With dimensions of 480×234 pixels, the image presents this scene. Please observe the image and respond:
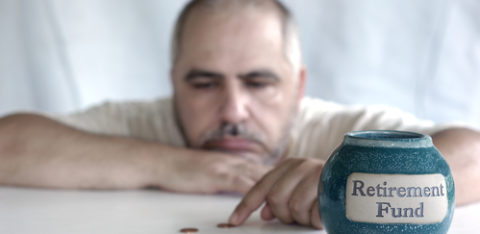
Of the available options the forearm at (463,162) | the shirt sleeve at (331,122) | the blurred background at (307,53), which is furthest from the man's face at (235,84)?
the blurred background at (307,53)

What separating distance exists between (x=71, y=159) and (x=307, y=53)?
153 cm

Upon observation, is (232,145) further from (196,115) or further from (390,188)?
(390,188)

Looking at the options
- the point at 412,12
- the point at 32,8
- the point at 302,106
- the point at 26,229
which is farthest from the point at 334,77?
the point at 26,229

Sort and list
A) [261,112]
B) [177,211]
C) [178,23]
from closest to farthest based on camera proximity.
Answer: [177,211] < [261,112] < [178,23]

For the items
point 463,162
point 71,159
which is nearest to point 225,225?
point 463,162

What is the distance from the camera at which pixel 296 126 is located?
6.19 ft

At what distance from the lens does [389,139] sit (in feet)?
2.29

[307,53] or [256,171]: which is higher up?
[307,53]

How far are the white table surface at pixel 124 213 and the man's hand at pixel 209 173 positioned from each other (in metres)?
0.03

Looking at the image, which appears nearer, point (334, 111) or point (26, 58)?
point (334, 111)

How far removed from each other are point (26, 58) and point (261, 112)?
4.90ft

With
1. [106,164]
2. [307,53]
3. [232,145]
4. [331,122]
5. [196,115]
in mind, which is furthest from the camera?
[307,53]

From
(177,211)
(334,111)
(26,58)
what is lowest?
(177,211)

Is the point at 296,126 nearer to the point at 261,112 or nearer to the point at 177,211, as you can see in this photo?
the point at 261,112
